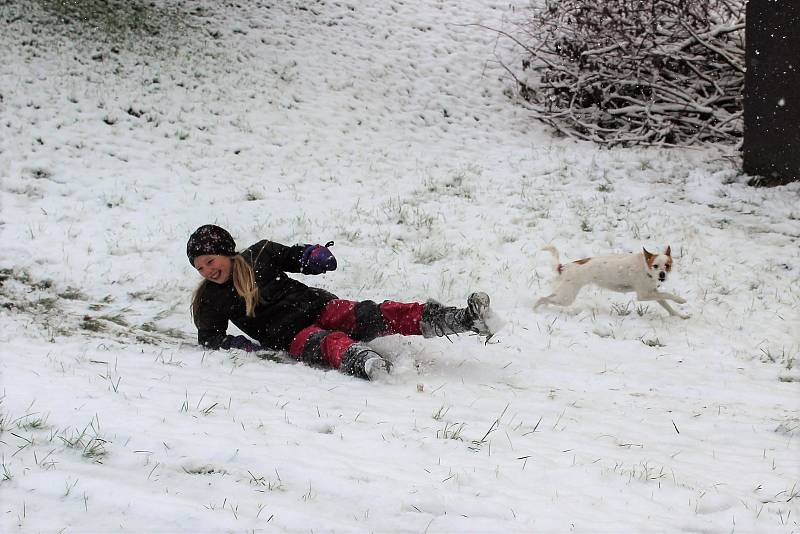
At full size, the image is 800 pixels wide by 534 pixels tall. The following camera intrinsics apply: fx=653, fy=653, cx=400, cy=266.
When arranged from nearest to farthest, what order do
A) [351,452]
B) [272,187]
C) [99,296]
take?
[351,452] < [99,296] < [272,187]

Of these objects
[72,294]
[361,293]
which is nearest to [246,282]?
[361,293]

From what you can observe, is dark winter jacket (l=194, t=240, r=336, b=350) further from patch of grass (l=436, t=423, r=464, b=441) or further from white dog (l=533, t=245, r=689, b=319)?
white dog (l=533, t=245, r=689, b=319)

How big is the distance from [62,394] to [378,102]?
9644 millimetres

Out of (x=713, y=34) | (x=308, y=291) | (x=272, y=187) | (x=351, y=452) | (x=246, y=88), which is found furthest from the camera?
(x=246, y=88)

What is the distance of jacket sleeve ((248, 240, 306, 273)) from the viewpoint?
4.67 m

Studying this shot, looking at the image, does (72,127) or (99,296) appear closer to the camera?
(99,296)

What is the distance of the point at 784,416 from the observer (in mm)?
3834

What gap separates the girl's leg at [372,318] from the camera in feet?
14.6

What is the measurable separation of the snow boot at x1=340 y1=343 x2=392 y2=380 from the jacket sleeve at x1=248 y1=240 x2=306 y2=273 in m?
0.84

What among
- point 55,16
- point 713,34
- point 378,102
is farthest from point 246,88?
point 713,34

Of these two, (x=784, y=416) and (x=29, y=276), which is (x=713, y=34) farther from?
(x=29, y=276)

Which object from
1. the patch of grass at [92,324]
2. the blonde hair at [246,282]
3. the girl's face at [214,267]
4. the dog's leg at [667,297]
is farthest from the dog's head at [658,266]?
the patch of grass at [92,324]

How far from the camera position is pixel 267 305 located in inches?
185

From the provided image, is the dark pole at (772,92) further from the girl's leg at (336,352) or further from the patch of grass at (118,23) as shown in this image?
the patch of grass at (118,23)
